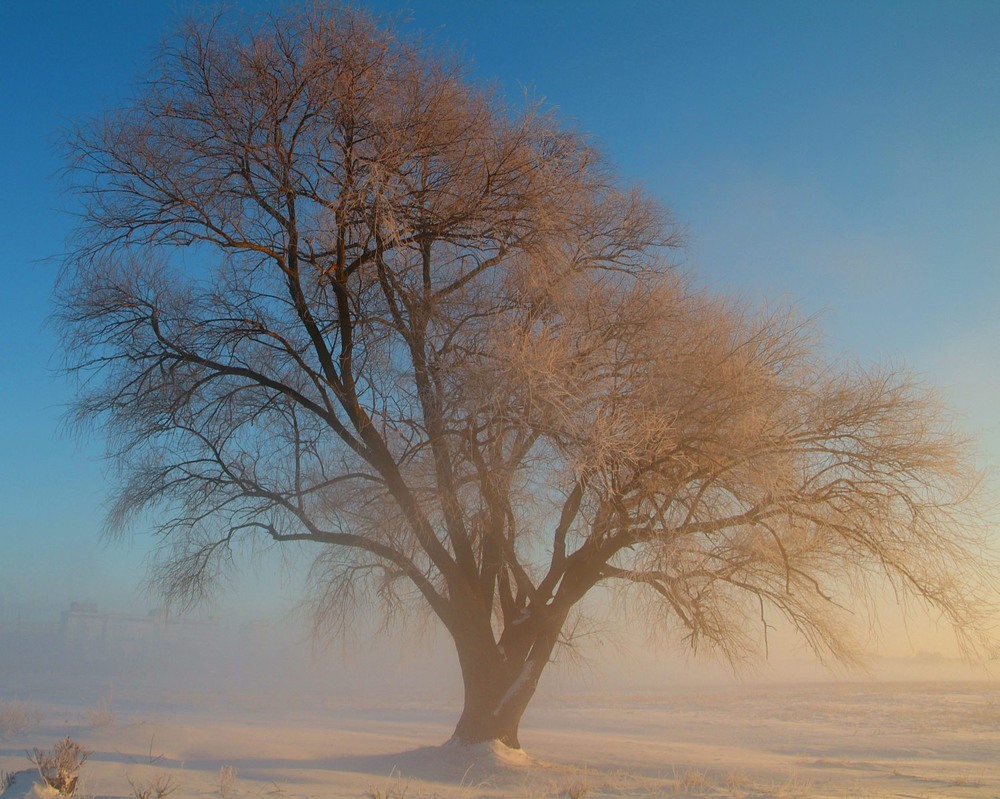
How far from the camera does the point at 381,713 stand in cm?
2641

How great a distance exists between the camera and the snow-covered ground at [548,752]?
26.5 ft

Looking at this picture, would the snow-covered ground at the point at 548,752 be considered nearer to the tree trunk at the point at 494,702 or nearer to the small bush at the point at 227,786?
the small bush at the point at 227,786

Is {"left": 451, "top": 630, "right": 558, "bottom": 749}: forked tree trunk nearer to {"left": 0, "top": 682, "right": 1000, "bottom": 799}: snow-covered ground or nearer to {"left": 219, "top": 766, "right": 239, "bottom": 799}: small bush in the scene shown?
{"left": 0, "top": 682, "right": 1000, "bottom": 799}: snow-covered ground

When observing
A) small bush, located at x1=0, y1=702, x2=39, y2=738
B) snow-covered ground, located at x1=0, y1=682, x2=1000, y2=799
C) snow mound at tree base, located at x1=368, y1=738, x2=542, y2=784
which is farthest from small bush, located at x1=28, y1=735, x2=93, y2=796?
small bush, located at x1=0, y1=702, x2=39, y2=738

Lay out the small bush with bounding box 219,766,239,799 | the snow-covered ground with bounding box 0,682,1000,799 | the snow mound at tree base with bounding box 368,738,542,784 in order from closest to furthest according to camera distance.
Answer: the small bush with bounding box 219,766,239,799 → the snow-covered ground with bounding box 0,682,1000,799 → the snow mound at tree base with bounding box 368,738,542,784

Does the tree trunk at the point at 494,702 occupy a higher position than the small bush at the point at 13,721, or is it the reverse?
the tree trunk at the point at 494,702

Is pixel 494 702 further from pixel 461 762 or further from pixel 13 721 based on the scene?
pixel 13 721

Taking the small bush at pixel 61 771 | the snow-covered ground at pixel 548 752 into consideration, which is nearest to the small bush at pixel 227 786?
the snow-covered ground at pixel 548 752

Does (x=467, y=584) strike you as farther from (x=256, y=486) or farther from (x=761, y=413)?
(x=761, y=413)

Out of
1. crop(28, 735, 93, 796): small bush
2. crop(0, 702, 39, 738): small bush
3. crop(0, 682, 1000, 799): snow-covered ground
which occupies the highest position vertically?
crop(28, 735, 93, 796): small bush

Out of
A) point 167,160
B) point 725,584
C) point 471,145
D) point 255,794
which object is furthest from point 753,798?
point 167,160

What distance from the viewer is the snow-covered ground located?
8.08m

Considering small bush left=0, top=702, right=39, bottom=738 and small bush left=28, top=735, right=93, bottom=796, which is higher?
small bush left=28, top=735, right=93, bottom=796

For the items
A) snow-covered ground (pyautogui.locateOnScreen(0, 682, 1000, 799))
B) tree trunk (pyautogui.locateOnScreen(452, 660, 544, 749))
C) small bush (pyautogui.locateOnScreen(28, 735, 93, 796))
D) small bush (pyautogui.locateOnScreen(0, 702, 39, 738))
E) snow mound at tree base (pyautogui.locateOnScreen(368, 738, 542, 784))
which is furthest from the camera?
small bush (pyautogui.locateOnScreen(0, 702, 39, 738))
